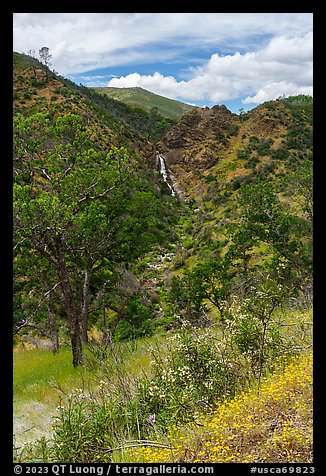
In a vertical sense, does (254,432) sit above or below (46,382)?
above

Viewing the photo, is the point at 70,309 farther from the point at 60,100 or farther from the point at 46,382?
the point at 60,100

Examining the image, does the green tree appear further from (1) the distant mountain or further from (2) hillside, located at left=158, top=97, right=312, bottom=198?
(1) the distant mountain

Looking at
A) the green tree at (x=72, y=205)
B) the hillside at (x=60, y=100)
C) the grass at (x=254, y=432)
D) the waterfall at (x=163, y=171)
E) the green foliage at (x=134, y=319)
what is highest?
the hillside at (x=60, y=100)

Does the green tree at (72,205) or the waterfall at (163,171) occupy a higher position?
the waterfall at (163,171)

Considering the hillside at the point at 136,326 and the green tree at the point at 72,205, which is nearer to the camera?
the hillside at the point at 136,326

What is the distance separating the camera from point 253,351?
14.9 feet

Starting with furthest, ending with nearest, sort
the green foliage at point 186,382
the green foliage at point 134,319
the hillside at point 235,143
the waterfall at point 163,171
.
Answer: the waterfall at point 163,171
the hillside at point 235,143
the green foliage at point 134,319
the green foliage at point 186,382

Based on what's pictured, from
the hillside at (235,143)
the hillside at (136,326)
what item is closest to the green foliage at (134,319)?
the hillside at (136,326)

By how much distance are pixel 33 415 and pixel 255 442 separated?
3208 mm

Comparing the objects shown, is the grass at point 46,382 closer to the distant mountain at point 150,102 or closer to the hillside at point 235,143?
the hillside at point 235,143

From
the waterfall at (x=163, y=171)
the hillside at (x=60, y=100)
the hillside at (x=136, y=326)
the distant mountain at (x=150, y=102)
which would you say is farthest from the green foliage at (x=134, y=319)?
the distant mountain at (x=150, y=102)

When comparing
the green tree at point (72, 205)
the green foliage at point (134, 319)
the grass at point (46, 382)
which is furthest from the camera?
the green foliage at point (134, 319)

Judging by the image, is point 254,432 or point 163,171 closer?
point 254,432

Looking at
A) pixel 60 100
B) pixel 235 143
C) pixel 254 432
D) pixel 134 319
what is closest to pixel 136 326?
pixel 134 319
